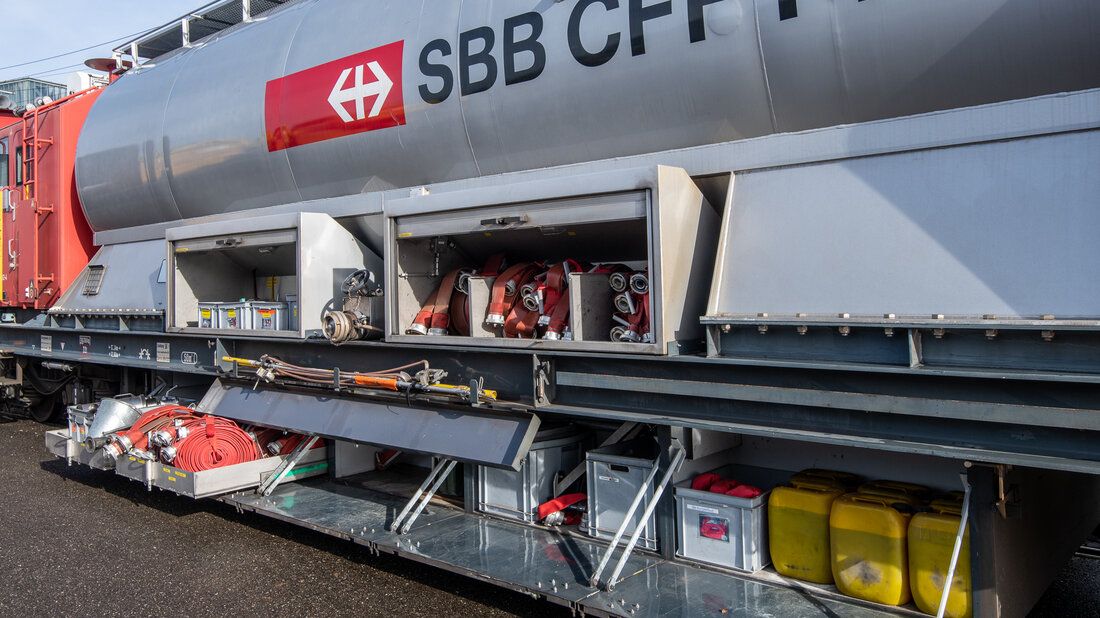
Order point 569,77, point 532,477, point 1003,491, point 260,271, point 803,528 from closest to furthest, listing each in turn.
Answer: point 1003,491 → point 803,528 → point 569,77 → point 532,477 → point 260,271

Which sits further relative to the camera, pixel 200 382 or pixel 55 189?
pixel 55 189

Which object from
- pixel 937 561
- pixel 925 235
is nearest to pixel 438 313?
pixel 925 235

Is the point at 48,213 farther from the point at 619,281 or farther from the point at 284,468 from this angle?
the point at 619,281

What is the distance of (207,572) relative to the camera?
179 inches

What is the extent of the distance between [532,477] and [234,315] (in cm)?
275

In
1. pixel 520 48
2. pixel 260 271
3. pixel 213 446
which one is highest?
pixel 520 48

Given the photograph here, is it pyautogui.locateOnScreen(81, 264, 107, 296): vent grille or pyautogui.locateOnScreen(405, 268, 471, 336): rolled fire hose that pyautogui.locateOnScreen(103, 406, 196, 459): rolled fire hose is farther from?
pyautogui.locateOnScreen(405, 268, 471, 336): rolled fire hose

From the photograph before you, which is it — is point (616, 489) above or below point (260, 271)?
below

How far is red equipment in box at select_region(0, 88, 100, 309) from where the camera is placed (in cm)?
757

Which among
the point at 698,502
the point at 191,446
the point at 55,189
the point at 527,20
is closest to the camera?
the point at 698,502

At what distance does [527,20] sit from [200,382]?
4.53 metres

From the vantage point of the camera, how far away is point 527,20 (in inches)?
159

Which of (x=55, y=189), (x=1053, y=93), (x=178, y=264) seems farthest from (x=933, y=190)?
(x=55, y=189)

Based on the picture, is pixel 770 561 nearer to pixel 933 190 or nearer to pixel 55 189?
pixel 933 190
